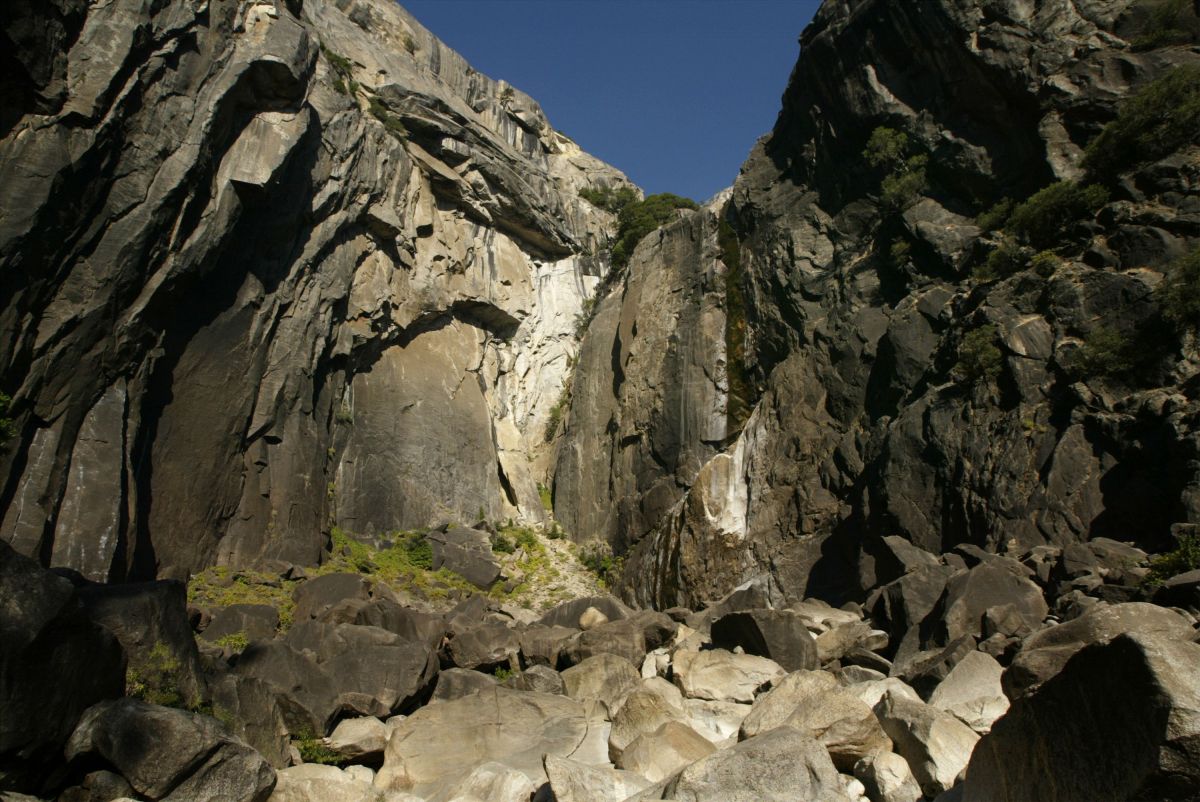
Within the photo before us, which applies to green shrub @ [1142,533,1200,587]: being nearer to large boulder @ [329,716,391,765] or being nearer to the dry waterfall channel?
the dry waterfall channel

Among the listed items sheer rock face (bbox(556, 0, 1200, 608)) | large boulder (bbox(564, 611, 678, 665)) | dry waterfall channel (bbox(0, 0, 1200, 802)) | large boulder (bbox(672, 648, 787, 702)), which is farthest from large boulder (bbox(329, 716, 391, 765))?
sheer rock face (bbox(556, 0, 1200, 608))

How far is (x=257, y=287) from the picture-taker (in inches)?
995

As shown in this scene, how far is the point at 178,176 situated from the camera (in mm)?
20375

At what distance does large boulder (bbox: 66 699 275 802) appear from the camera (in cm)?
800

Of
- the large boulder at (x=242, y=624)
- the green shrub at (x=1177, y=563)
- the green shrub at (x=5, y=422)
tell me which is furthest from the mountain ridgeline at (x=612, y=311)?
the large boulder at (x=242, y=624)

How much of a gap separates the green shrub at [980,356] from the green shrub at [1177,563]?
7077 millimetres

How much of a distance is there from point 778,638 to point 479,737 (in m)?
5.06

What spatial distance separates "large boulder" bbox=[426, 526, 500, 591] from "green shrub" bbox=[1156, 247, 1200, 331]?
1985cm

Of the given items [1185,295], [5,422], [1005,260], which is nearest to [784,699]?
[1185,295]

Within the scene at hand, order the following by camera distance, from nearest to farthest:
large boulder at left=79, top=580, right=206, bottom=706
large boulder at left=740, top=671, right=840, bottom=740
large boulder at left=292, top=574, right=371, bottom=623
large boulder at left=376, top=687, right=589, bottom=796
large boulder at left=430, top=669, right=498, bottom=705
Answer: large boulder at left=79, top=580, right=206, bottom=706, large boulder at left=740, top=671, right=840, bottom=740, large boulder at left=376, top=687, right=589, bottom=796, large boulder at left=430, top=669, right=498, bottom=705, large boulder at left=292, top=574, right=371, bottom=623

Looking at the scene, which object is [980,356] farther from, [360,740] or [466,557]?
[466,557]

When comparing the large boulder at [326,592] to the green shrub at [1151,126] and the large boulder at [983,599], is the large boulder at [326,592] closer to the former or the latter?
the large boulder at [983,599]

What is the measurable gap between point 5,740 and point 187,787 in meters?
1.62

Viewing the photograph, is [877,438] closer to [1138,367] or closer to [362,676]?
[1138,367]
